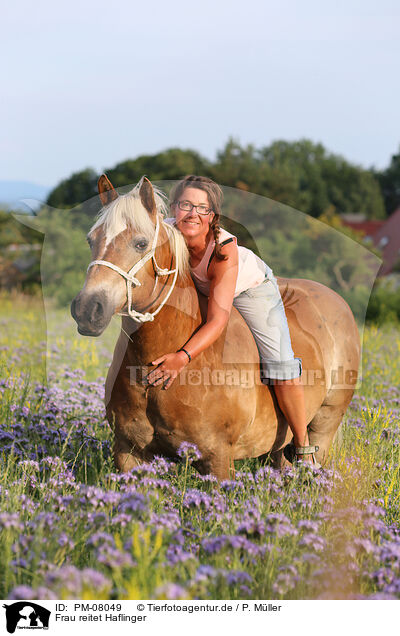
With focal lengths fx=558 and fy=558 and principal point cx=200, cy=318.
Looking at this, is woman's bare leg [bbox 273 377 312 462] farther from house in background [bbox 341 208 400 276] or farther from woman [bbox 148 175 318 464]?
house in background [bbox 341 208 400 276]

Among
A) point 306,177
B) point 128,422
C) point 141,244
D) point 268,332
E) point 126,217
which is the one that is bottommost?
point 128,422

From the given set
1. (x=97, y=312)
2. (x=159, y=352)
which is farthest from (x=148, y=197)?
(x=159, y=352)

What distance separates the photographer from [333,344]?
15.2 feet

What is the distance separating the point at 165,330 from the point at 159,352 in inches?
5.4

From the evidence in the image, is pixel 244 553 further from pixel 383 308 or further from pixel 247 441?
pixel 383 308

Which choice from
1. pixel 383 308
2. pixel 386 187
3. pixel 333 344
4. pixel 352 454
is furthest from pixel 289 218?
pixel 386 187

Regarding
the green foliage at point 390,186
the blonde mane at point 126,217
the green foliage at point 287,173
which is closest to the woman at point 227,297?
the blonde mane at point 126,217

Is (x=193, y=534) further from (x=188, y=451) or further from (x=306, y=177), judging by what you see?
(x=306, y=177)

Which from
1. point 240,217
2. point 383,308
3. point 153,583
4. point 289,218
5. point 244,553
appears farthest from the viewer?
point 383,308

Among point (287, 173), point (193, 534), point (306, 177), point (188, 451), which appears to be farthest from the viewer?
point (306, 177)

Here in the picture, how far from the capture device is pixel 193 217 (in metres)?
3.43

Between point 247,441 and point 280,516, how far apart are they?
44.5 inches
